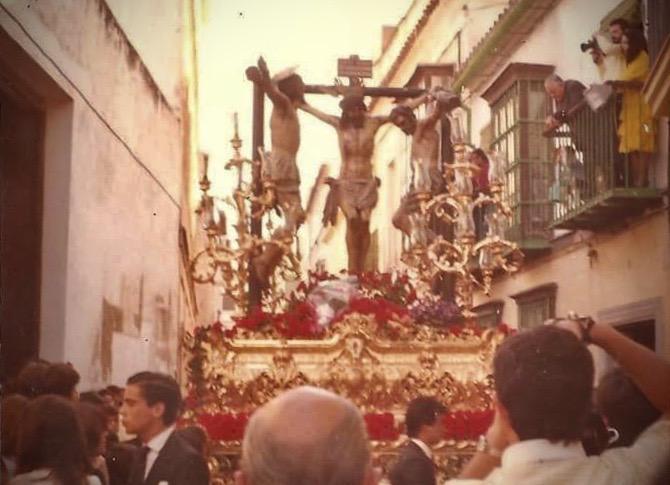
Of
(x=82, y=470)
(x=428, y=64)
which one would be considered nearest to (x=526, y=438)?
(x=82, y=470)

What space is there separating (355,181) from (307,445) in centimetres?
434

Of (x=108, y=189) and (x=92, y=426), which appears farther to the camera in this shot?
(x=108, y=189)

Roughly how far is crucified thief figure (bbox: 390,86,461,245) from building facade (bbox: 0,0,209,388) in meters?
1.14

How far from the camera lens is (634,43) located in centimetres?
531

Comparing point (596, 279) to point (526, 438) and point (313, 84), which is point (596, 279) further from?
point (526, 438)

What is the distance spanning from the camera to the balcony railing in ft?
18.3

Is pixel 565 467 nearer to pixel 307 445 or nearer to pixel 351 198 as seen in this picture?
pixel 307 445

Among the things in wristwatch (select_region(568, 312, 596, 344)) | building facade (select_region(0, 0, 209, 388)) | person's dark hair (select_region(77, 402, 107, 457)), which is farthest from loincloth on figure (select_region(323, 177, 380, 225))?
wristwatch (select_region(568, 312, 596, 344))

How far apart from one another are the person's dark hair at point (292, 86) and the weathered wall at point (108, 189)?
0.60 meters

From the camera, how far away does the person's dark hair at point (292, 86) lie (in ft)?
19.2

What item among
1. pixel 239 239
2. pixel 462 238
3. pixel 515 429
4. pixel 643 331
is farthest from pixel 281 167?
pixel 515 429

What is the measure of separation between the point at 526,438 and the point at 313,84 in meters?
4.30

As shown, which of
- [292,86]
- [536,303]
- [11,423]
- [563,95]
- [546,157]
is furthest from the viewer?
[546,157]

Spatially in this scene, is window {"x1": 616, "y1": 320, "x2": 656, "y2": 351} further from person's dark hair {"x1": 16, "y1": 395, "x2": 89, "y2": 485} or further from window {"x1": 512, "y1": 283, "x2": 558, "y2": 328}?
person's dark hair {"x1": 16, "y1": 395, "x2": 89, "y2": 485}
